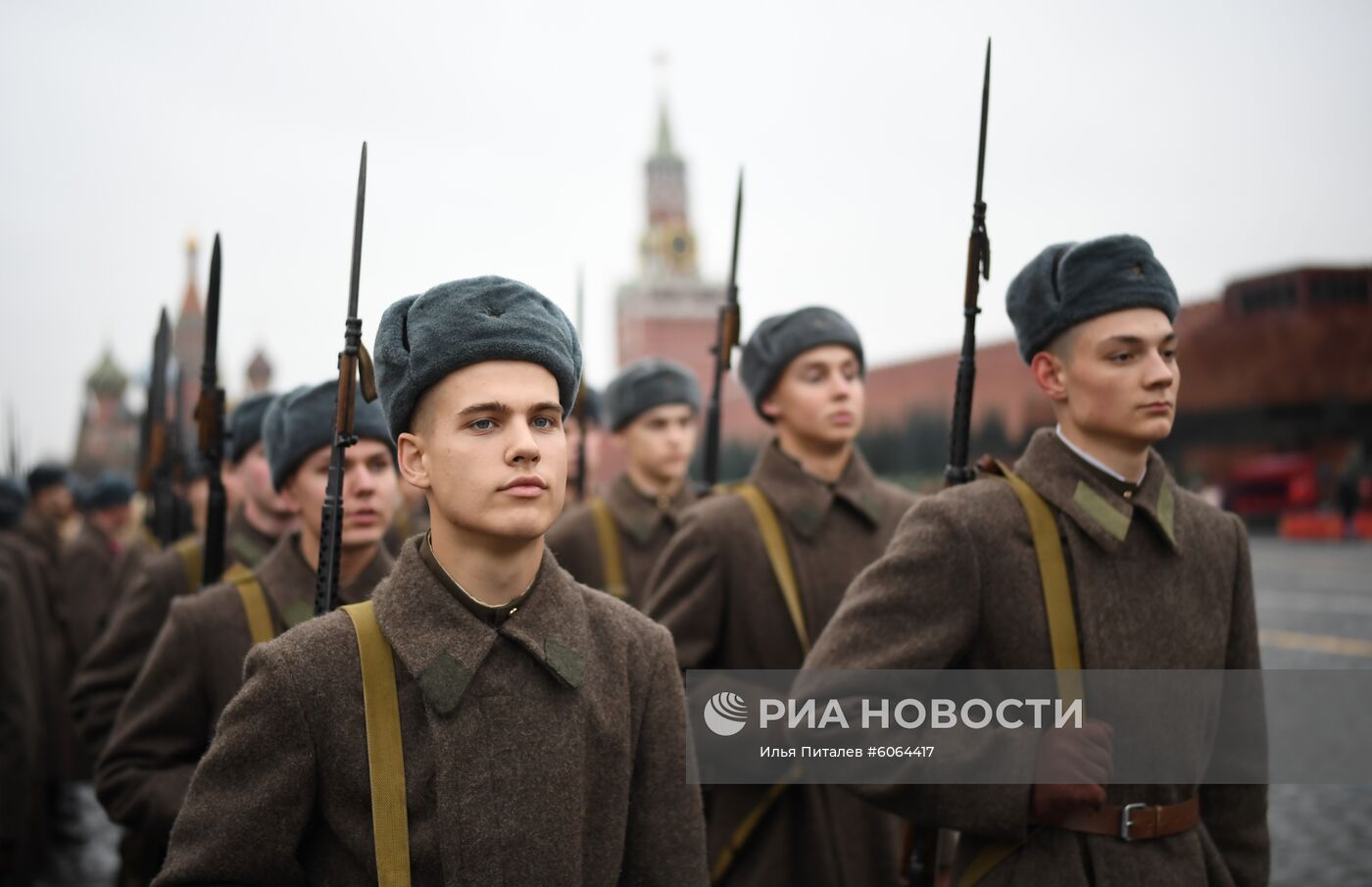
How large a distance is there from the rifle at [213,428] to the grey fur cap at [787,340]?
180 centimetres

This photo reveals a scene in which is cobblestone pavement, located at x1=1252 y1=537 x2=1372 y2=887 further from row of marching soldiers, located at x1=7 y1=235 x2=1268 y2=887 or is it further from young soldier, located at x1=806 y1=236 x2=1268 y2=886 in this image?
young soldier, located at x1=806 y1=236 x2=1268 y2=886

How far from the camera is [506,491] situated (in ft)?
7.12

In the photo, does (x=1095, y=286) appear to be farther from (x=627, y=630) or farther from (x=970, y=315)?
(x=627, y=630)

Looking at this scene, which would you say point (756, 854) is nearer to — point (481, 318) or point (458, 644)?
point (458, 644)

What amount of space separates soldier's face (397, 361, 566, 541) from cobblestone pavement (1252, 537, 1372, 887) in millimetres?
4618

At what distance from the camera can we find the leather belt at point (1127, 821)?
104 inches

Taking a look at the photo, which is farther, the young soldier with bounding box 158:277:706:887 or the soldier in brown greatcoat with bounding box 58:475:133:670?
the soldier in brown greatcoat with bounding box 58:475:133:670

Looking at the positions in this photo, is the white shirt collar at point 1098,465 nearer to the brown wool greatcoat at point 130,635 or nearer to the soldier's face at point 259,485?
the soldier's face at point 259,485

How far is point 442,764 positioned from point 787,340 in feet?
8.66

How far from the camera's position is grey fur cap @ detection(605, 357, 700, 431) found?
18.9 ft

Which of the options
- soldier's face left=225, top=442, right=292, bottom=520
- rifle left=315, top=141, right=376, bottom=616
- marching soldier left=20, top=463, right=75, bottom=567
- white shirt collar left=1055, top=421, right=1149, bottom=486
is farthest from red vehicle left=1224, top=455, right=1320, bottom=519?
rifle left=315, top=141, right=376, bottom=616

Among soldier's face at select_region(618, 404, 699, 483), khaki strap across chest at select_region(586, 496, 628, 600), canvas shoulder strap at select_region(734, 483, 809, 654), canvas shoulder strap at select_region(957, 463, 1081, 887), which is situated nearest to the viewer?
canvas shoulder strap at select_region(957, 463, 1081, 887)

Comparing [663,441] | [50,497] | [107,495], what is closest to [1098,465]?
[663,441]

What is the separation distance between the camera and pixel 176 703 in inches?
134
